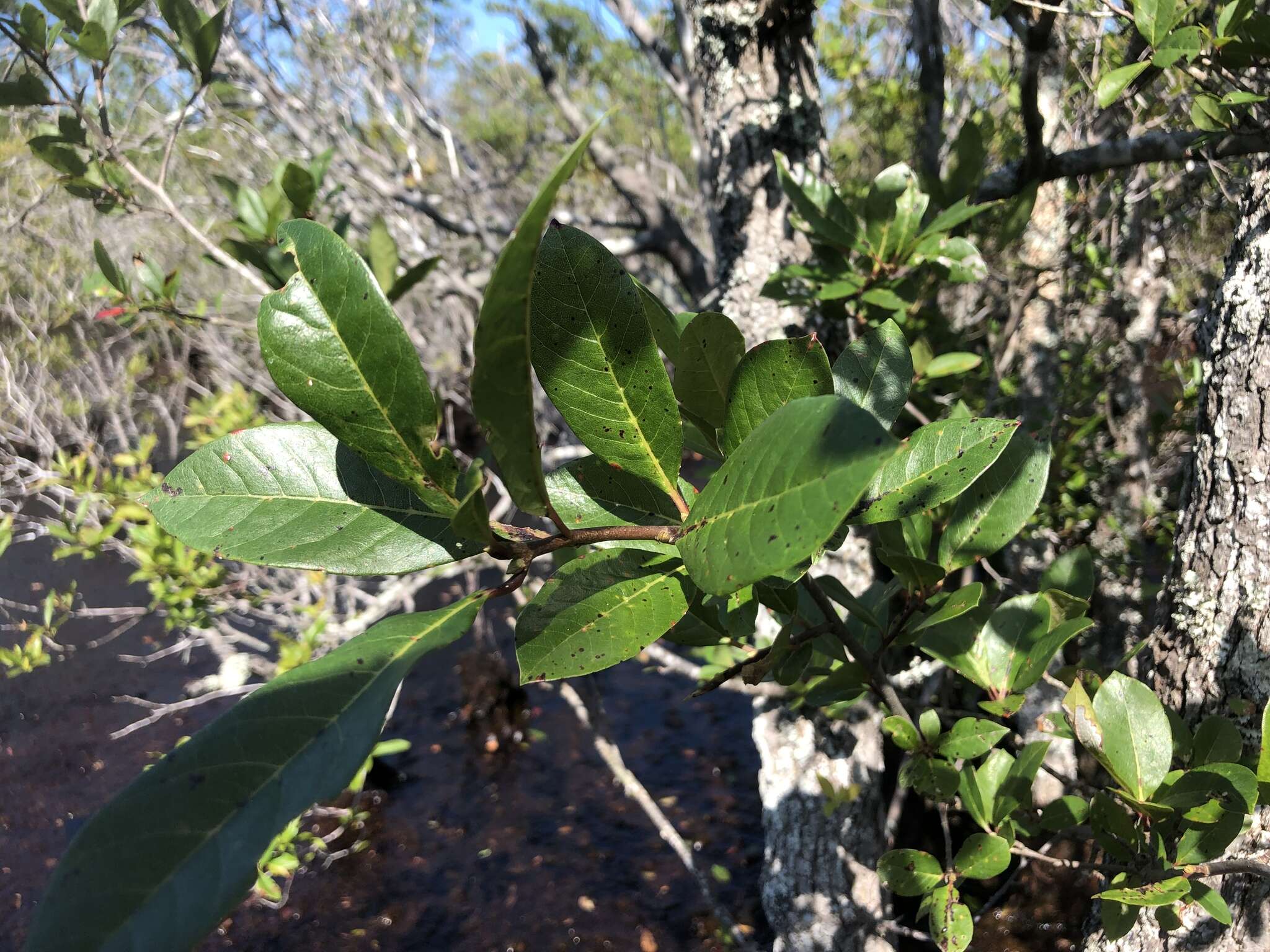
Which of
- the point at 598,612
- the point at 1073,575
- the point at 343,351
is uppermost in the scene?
the point at 343,351

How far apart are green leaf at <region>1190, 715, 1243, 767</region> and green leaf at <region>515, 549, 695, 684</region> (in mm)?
767

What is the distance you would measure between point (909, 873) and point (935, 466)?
756mm

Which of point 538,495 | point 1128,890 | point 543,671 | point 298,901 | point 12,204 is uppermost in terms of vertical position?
point 12,204

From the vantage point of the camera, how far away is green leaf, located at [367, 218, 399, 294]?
57.8 inches

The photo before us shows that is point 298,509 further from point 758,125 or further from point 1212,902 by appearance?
point 758,125

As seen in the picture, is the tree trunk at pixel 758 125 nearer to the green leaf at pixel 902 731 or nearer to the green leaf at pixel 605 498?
the green leaf at pixel 902 731

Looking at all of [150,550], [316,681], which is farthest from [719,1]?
[150,550]

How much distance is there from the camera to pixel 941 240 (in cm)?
141

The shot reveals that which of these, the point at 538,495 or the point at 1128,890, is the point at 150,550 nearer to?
the point at 538,495

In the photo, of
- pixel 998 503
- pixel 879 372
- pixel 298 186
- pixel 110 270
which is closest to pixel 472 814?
pixel 110 270

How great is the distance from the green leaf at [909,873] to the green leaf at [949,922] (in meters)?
0.03

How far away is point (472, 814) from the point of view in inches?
163

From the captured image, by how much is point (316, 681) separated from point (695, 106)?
12.3 ft

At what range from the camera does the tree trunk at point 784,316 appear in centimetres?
167
